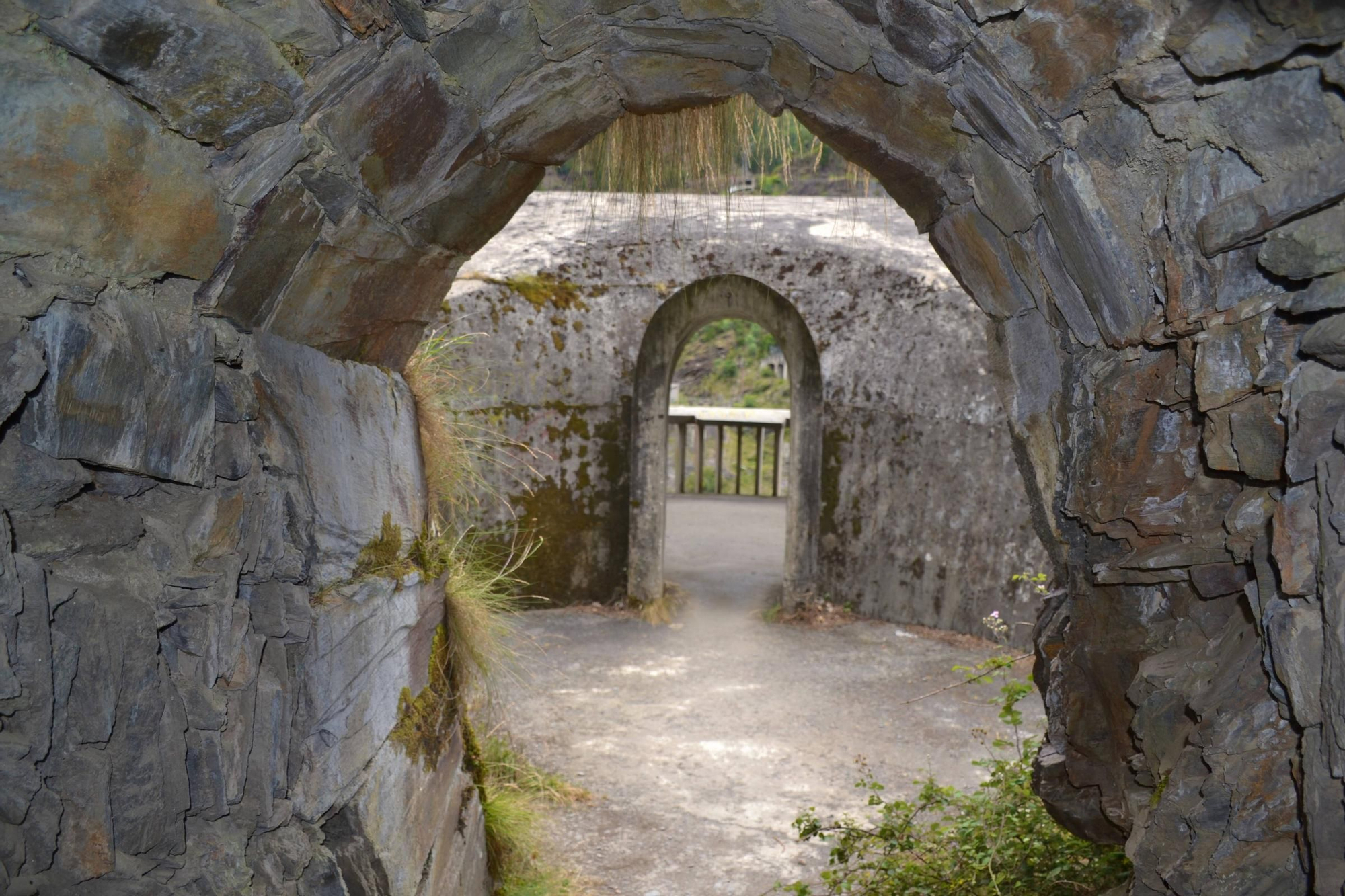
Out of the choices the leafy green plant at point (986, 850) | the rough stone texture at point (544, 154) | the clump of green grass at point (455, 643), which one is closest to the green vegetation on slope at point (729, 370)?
the clump of green grass at point (455, 643)

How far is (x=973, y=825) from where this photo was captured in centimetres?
327

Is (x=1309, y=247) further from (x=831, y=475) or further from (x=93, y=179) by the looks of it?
(x=831, y=475)

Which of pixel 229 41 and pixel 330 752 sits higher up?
pixel 229 41

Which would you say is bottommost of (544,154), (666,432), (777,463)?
(777,463)

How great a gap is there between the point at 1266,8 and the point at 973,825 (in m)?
2.69

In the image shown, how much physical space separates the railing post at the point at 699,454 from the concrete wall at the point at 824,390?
16.3ft

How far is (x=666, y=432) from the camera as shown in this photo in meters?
6.95

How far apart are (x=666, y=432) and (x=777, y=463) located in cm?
568

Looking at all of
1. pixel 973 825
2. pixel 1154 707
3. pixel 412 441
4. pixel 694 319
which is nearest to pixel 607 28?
pixel 412 441

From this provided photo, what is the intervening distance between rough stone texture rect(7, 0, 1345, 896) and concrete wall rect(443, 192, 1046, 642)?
4.50 m

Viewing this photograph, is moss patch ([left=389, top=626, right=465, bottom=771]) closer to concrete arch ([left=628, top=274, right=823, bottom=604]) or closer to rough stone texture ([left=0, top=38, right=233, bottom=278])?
rough stone texture ([left=0, top=38, right=233, bottom=278])

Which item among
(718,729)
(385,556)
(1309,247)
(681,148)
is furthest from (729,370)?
(1309,247)

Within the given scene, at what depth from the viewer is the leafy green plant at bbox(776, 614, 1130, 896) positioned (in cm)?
287

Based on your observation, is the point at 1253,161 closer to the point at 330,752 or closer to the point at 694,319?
the point at 330,752
